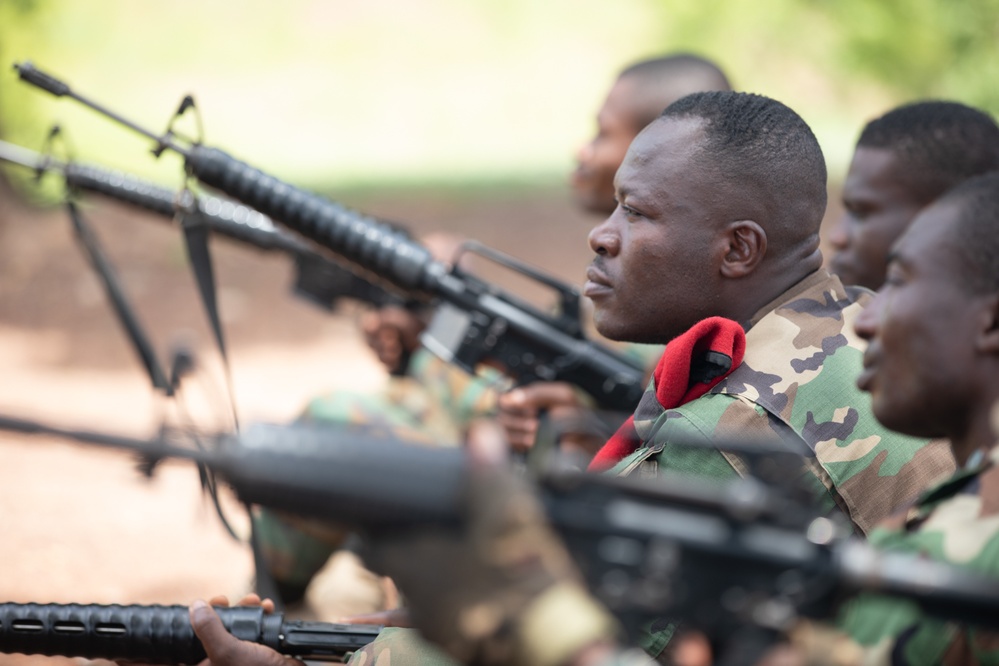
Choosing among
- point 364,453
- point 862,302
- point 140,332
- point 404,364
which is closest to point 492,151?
point 404,364

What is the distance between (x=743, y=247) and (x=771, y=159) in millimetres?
209

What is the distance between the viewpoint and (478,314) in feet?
12.8

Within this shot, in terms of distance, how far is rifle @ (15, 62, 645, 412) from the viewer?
3.61m

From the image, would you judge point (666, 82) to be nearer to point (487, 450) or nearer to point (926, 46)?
point (487, 450)

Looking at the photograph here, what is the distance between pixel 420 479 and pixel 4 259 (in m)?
9.82

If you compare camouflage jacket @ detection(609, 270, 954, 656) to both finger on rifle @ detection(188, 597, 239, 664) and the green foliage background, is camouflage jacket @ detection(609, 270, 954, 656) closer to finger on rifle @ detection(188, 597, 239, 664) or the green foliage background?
finger on rifle @ detection(188, 597, 239, 664)

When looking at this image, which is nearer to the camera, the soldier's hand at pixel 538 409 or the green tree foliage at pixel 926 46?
the soldier's hand at pixel 538 409

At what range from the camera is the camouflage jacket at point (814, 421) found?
7.02ft

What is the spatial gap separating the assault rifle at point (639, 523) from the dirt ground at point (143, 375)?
8.3 inches

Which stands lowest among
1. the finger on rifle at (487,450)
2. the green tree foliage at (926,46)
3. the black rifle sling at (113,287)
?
the finger on rifle at (487,450)

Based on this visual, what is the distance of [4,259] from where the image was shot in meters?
10.1

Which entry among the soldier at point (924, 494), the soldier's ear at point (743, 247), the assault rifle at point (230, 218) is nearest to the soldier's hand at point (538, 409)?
the assault rifle at point (230, 218)

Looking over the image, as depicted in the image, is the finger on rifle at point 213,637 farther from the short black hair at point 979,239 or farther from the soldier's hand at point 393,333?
the soldier's hand at point 393,333

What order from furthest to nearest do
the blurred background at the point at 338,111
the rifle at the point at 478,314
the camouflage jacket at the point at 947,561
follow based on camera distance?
1. the blurred background at the point at 338,111
2. the rifle at the point at 478,314
3. the camouflage jacket at the point at 947,561
